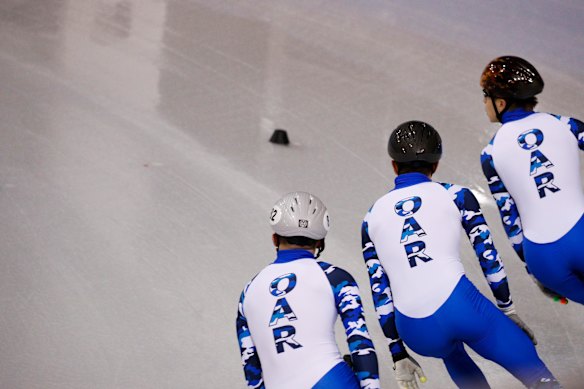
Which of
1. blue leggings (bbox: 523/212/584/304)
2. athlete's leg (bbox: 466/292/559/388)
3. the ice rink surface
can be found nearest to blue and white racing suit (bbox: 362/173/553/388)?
athlete's leg (bbox: 466/292/559/388)

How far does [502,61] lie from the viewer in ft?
12.6

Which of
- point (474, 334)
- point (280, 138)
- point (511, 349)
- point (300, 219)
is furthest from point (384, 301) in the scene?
point (280, 138)

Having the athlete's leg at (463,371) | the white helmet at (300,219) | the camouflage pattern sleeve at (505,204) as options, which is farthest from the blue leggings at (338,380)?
the camouflage pattern sleeve at (505,204)

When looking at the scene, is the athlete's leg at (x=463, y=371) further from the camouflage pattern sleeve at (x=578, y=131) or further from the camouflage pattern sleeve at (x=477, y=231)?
the camouflage pattern sleeve at (x=578, y=131)

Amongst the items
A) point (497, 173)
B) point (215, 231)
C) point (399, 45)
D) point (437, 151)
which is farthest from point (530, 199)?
point (399, 45)

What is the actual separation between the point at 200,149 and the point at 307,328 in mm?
3548

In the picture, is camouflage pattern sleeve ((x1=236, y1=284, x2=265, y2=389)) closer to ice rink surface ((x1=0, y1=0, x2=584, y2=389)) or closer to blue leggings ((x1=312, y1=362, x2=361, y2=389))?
blue leggings ((x1=312, y1=362, x2=361, y2=389))

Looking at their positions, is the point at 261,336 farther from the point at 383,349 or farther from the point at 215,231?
the point at 215,231

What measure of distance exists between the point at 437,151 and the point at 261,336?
1026 millimetres

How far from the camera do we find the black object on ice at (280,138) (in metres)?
6.27

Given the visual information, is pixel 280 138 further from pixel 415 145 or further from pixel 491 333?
pixel 491 333

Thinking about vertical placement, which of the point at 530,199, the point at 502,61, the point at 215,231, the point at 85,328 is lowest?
the point at 85,328

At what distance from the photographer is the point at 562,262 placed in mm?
3654

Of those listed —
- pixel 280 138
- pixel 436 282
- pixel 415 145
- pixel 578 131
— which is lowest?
pixel 436 282
